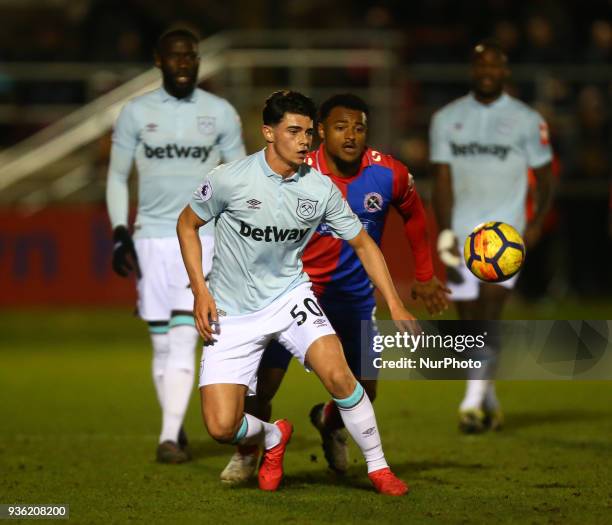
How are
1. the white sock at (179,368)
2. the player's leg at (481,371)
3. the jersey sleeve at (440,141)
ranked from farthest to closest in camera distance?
the jersey sleeve at (440,141) < the player's leg at (481,371) < the white sock at (179,368)

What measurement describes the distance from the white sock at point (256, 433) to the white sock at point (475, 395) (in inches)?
97.3

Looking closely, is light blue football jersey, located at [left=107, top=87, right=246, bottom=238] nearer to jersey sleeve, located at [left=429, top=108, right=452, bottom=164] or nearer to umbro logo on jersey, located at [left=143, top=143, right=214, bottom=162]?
umbro logo on jersey, located at [left=143, top=143, right=214, bottom=162]

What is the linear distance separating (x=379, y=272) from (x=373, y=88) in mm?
11911

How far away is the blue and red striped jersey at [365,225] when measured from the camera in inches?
291

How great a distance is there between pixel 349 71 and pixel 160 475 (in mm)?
11730

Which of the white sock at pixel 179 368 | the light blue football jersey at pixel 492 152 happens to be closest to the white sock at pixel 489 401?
the light blue football jersey at pixel 492 152

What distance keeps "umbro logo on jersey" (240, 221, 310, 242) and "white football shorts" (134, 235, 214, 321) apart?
5.04ft

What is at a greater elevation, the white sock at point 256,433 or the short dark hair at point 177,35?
the short dark hair at point 177,35

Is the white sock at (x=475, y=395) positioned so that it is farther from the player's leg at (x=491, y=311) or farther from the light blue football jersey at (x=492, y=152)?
the light blue football jersey at (x=492, y=152)

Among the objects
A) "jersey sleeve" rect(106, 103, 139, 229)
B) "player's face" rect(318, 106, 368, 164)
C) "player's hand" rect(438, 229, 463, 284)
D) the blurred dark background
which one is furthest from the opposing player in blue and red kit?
the blurred dark background

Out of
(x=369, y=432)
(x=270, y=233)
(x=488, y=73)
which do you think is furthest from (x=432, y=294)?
(x=488, y=73)

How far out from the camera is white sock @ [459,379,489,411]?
9.28m

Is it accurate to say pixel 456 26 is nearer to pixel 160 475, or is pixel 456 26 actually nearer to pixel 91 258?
pixel 91 258

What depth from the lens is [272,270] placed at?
269 inches
